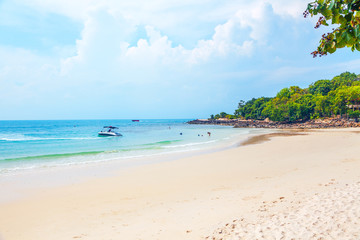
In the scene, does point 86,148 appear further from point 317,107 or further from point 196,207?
point 317,107

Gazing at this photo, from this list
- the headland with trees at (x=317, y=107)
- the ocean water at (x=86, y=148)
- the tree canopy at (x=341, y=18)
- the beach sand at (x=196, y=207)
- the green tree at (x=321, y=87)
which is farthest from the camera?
the green tree at (x=321, y=87)

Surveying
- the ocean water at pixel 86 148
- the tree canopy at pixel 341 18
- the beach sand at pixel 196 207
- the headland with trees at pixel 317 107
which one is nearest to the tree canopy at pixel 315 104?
the headland with trees at pixel 317 107

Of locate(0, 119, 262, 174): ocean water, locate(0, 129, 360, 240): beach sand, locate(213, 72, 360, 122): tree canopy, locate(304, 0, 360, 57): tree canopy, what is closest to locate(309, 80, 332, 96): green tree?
locate(213, 72, 360, 122): tree canopy

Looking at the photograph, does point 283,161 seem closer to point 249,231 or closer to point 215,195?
point 215,195

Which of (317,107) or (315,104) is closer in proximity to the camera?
(317,107)

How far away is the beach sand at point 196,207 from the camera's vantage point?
5.35 metres

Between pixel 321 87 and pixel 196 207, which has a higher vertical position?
pixel 321 87

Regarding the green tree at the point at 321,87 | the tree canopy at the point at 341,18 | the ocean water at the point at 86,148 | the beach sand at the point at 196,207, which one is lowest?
the ocean water at the point at 86,148

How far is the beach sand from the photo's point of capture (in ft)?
17.5

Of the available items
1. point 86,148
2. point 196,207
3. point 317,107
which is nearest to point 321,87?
point 317,107

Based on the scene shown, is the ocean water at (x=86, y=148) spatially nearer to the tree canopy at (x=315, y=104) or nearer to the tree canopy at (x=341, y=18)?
the tree canopy at (x=341, y=18)

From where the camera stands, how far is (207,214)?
6785 millimetres

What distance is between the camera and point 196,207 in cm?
756

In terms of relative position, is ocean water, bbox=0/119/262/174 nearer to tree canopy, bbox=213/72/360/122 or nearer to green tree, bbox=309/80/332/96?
tree canopy, bbox=213/72/360/122
